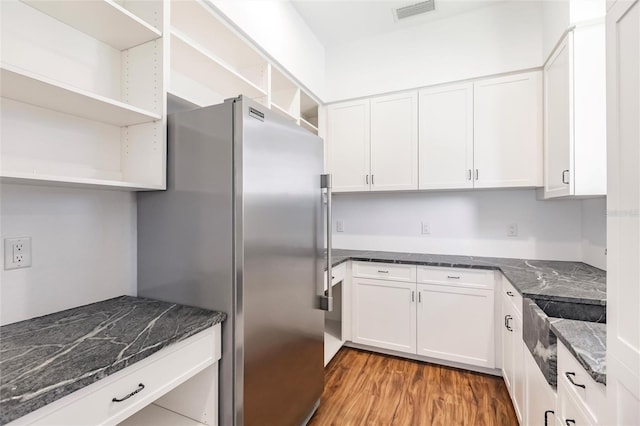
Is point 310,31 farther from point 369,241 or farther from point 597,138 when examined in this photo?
point 597,138

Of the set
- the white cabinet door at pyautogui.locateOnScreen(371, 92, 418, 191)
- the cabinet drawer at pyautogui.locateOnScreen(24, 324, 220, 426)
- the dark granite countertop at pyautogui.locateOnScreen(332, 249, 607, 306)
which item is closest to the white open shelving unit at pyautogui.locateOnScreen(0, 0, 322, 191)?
the cabinet drawer at pyautogui.locateOnScreen(24, 324, 220, 426)

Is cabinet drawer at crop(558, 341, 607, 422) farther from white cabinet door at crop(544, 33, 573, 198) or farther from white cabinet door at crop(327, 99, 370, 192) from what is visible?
white cabinet door at crop(327, 99, 370, 192)

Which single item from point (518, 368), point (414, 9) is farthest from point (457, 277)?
point (414, 9)

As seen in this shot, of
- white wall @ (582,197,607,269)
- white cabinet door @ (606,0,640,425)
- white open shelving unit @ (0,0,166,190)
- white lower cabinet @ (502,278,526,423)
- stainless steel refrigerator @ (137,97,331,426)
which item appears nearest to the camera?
white cabinet door @ (606,0,640,425)

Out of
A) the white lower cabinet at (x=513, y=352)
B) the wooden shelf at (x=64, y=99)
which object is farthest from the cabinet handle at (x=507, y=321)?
the wooden shelf at (x=64, y=99)

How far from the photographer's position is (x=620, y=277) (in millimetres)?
612

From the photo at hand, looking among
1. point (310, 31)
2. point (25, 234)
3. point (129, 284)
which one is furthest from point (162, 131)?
point (310, 31)

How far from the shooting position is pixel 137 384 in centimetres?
87

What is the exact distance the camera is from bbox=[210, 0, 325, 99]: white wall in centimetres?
174

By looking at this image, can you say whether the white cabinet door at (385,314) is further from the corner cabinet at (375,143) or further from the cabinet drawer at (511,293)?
the corner cabinet at (375,143)

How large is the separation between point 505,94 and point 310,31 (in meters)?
1.75

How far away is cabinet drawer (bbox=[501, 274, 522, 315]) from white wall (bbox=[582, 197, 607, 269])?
2.13 ft

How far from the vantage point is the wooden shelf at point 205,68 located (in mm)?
1453

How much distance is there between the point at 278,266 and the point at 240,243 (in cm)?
28
